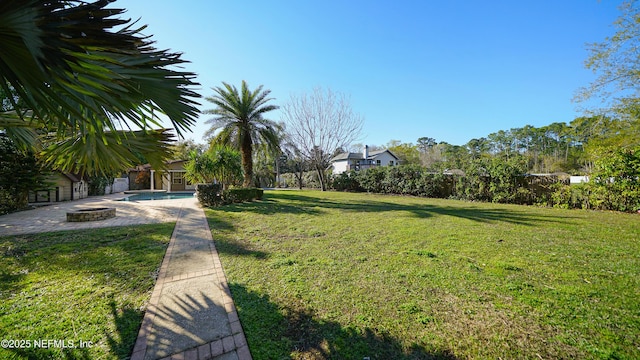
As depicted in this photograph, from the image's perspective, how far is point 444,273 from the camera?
3.59 meters

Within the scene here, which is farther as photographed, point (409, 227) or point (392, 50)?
point (392, 50)

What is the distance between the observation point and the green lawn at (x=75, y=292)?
220 cm

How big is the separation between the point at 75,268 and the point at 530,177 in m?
16.8

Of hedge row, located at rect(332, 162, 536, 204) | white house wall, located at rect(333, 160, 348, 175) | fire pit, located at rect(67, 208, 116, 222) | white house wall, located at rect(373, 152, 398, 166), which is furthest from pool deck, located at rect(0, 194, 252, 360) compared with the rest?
white house wall, located at rect(373, 152, 398, 166)

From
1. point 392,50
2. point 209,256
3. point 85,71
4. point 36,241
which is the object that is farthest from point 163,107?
point 392,50

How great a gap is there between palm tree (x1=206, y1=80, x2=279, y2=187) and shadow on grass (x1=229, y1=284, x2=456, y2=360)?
13.9 m

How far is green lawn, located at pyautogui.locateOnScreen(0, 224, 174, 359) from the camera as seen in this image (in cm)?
220

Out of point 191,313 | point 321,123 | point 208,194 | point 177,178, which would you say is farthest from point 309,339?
point 177,178

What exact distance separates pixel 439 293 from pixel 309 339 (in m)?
1.89

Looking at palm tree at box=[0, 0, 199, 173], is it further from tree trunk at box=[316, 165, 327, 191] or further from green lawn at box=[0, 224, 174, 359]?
tree trunk at box=[316, 165, 327, 191]

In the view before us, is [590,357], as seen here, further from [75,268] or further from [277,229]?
[75,268]

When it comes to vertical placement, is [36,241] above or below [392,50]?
below

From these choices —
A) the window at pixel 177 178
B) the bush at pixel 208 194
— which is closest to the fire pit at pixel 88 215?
the bush at pixel 208 194

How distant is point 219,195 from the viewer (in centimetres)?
1228
